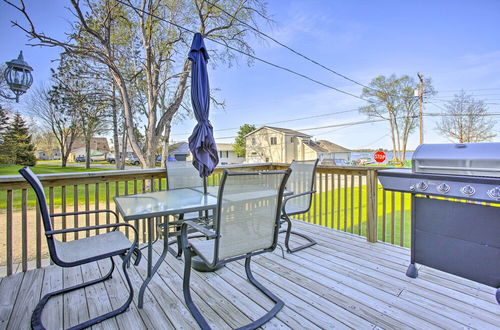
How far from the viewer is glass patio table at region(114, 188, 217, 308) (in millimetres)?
1695

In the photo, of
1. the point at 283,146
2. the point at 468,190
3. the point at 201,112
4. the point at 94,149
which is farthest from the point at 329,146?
the point at 468,190

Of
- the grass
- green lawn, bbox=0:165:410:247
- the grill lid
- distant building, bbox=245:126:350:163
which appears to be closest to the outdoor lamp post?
green lawn, bbox=0:165:410:247

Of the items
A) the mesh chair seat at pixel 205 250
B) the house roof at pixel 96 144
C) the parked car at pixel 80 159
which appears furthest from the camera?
the house roof at pixel 96 144

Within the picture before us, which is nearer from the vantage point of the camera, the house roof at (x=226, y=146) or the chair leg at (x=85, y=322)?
the chair leg at (x=85, y=322)

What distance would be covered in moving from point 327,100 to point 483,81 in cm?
1017

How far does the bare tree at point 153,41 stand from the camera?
8492 millimetres

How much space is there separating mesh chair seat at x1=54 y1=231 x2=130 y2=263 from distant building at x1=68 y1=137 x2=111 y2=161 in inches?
260

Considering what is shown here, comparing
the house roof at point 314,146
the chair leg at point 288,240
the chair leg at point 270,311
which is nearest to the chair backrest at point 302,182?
the chair leg at point 288,240

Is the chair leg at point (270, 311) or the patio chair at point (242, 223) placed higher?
the patio chair at point (242, 223)

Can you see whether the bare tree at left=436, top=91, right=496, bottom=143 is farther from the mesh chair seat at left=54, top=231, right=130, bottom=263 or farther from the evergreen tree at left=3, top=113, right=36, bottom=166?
the evergreen tree at left=3, top=113, right=36, bottom=166

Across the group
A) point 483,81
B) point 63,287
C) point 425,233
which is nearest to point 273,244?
point 425,233

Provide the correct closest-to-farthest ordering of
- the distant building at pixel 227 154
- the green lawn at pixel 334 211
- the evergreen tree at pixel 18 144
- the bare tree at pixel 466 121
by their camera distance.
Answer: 1. the green lawn at pixel 334 211
2. the evergreen tree at pixel 18 144
3. the bare tree at pixel 466 121
4. the distant building at pixel 227 154

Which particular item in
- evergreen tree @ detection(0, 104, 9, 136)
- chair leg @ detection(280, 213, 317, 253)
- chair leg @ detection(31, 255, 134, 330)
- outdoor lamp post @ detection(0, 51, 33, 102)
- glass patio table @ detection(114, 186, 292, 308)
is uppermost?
outdoor lamp post @ detection(0, 51, 33, 102)

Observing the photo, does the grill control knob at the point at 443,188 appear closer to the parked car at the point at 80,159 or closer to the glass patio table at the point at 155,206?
the glass patio table at the point at 155,206
